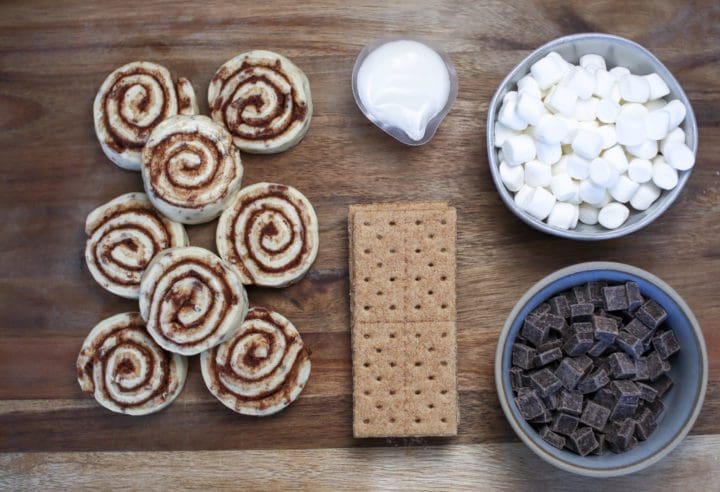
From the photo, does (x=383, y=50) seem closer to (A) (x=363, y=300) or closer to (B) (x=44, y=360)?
(A) (x=363, y=300)

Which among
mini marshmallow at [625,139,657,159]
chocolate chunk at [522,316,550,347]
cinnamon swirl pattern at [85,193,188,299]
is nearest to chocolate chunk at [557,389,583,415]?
chocolate chunk at [522,316,550,347]

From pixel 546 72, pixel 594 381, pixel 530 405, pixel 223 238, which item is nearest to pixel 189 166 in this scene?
pixel 223 238

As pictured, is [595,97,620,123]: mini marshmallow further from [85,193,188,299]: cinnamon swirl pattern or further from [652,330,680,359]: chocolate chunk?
[85,193,188,299]: cinnamon swirl pattern

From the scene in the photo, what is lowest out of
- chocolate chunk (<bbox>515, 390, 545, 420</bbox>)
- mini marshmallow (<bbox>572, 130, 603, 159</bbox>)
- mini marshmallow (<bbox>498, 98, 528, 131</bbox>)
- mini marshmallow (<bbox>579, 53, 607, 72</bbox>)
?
chocolate chunk (<bbox>515, 390, 545, 420</bbox>)

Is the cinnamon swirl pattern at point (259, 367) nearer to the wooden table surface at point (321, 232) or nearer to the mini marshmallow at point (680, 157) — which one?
the wooden table surface at point (321, 232)

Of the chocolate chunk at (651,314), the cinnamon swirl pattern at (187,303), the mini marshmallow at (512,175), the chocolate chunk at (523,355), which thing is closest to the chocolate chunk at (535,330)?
the chocolate chunk at (523,355)

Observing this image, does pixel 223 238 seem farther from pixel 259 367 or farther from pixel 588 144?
pixel 588 144
